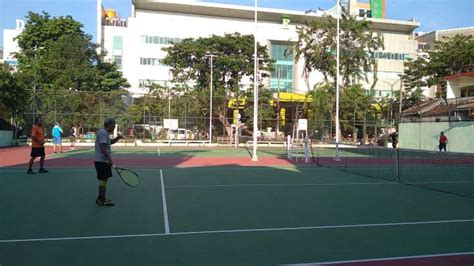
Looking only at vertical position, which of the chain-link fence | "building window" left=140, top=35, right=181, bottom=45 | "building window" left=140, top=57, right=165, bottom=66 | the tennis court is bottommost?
the tennis court

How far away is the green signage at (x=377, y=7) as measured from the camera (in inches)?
4021

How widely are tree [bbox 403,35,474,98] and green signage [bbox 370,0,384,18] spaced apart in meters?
47.6

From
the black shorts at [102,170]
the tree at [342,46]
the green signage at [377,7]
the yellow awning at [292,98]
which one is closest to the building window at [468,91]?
the tree at [342,46]

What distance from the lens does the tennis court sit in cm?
596

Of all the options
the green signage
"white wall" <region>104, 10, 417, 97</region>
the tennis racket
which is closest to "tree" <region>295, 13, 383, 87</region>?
"white wall" <region>104, 10, 417, 97</region>

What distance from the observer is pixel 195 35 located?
7844cm

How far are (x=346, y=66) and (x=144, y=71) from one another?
117ft

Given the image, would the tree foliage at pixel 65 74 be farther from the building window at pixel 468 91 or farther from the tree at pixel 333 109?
the building window at pixel 468 91

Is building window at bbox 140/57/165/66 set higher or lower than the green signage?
lower

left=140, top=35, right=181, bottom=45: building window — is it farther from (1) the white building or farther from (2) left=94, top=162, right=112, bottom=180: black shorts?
(2) left=94, top=162, right=112, bottom=180: black shorts

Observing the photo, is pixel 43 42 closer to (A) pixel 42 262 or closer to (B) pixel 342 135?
(B) pixel 342 135

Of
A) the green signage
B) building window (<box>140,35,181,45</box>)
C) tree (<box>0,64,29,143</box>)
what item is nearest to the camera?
tree (<box>0,64,29,143</box>)

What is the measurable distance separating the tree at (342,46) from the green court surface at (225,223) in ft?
138

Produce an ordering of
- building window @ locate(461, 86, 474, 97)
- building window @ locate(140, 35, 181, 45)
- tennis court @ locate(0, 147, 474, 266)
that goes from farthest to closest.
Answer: building window @ locate(140, 35, 181, 45) → building window @ locate(461, 86, 474, 97) → tennis court @ locate(0, 147, 474, 266)
